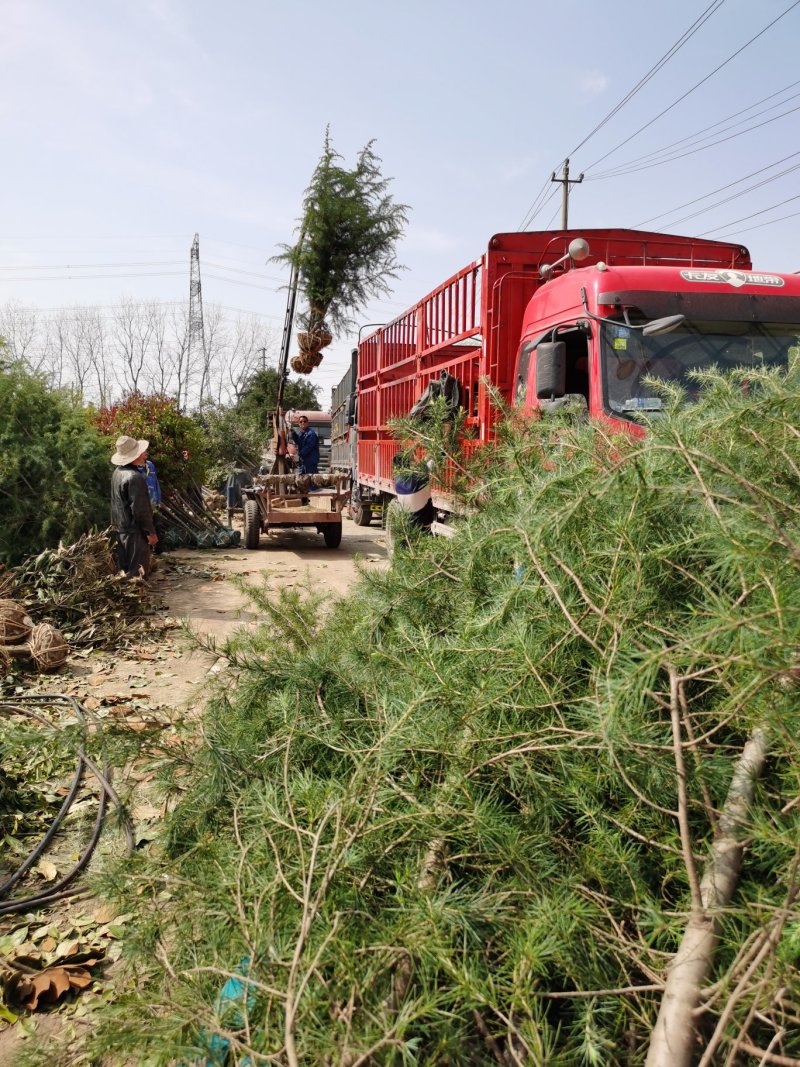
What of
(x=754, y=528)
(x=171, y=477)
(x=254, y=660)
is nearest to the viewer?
(x=754, y=528)

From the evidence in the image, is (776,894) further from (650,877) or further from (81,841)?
(81,841)

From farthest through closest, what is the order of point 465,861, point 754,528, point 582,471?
point 582,471 → point 465,861 → point 754,528

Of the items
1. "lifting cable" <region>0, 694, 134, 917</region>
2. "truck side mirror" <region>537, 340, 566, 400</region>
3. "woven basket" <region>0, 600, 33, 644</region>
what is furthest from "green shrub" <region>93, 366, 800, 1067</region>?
"woven basket" <region>0, 600, 33, 644</region>

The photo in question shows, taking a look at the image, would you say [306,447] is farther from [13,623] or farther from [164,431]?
[13,623]

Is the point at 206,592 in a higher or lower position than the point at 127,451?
lower

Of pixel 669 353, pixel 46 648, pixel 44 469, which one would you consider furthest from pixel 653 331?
pixel 44 469

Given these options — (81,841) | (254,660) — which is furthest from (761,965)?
(81,841)

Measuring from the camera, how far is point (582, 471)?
212 cm

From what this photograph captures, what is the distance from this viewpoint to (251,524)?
11.7 m

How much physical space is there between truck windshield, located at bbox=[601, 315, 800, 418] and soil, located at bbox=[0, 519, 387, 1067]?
2070 mm

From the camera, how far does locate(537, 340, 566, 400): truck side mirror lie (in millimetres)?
4922

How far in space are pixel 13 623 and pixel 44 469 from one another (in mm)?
3244

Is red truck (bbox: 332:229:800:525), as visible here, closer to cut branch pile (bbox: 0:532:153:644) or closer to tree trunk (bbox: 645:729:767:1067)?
tree trunk (bbox: 645:729:767:1067)

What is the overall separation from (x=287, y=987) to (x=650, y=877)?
2.74 feet
